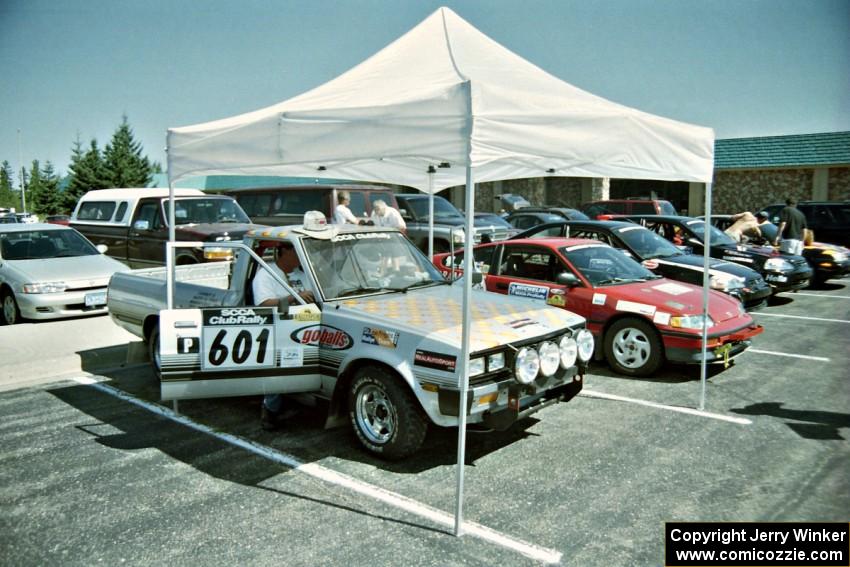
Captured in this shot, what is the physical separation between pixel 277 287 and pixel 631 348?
398cm

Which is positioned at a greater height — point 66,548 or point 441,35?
point 441,35

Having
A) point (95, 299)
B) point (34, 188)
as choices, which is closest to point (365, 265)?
point (95, 299)

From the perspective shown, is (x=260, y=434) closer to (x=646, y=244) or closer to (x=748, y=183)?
(x=646, y=244)

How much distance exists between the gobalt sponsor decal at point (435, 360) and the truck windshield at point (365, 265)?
44.8 inches

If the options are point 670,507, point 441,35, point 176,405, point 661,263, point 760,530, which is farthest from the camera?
point 661,263

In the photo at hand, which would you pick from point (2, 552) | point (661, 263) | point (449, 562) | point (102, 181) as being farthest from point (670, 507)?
point (102, 181)

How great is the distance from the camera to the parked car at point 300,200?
1391 centimetres

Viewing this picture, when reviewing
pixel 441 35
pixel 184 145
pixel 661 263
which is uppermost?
pixel 441 35

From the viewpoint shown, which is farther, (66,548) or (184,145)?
(184,145)

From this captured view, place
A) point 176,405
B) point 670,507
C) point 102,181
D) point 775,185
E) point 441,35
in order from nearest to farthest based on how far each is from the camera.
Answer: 1. point 670,507
2. point 441,35
3. point 176,405
4. point 775,185
5. point 102,181

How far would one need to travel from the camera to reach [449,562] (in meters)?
3.46

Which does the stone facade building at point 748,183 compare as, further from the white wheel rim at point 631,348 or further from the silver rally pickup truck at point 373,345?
the silver rally pickup truck at point 373,345

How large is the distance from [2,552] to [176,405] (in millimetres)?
2331

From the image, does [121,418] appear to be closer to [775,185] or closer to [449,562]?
[449,562]
